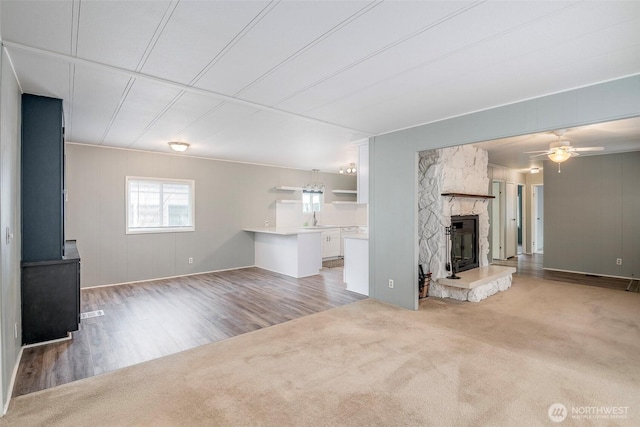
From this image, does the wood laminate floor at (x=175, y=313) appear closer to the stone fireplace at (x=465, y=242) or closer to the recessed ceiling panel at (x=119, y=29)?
the stone fireplace at (x=465, y=242)

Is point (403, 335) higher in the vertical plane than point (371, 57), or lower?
lower

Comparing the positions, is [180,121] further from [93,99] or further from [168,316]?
[168,316]

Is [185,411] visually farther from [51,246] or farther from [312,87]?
[312,87]

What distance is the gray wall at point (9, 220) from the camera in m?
2.07

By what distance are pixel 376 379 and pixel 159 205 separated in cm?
535

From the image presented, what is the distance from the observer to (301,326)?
3.55 meters

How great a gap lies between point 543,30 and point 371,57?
1036 millimetres

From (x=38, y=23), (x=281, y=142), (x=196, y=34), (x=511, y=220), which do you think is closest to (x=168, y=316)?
(x=281, y=142)

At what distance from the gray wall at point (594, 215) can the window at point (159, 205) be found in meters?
7.92

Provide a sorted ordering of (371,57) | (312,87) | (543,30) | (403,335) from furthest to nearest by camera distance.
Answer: (403,335) → (312,87) → (371,57) → (543,30)

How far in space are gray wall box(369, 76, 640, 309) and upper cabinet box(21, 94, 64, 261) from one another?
376 cm

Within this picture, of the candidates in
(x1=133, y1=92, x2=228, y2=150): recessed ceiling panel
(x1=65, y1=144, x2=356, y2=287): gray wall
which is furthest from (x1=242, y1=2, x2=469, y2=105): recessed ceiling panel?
(x1=65, y1=144, x2=356, y2=287): gray wall

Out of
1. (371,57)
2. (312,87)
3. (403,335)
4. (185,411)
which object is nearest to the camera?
(185,411)

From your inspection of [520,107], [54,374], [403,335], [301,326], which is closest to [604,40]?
[520,107]
